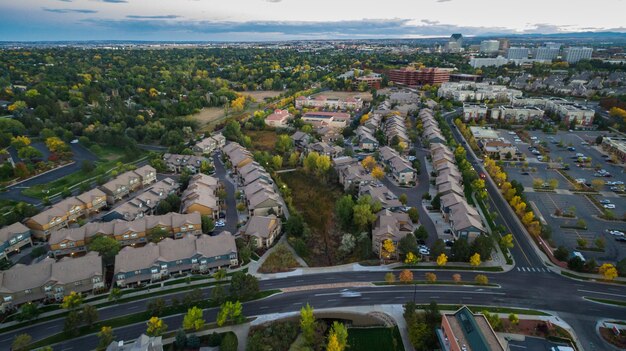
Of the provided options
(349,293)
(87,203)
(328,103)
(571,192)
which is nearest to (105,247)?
(87,203)

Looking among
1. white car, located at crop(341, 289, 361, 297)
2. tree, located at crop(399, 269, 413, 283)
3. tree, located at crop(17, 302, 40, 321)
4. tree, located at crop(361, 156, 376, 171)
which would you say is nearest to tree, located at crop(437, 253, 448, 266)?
tree, located at crop(399, 269, 413, 283)

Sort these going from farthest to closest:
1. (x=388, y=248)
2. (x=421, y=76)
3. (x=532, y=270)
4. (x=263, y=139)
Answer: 1. (x=421, y=76)
2. (x=263, y=139)
3. (x=388, y=248)
4. (x=532, y=270)

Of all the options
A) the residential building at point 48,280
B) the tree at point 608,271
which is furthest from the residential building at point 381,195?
the residential building at point 48,280

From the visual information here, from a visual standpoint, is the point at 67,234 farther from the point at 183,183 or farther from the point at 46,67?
the point at 46,67

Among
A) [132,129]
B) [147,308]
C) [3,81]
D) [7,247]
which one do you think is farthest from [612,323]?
[3,81]

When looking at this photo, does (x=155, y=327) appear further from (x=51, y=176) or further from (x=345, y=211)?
(x=51, y=176)

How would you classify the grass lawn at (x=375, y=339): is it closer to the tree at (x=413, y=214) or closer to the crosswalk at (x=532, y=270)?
the crosswalk at (x=532, y=270)

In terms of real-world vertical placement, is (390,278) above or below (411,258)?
below
